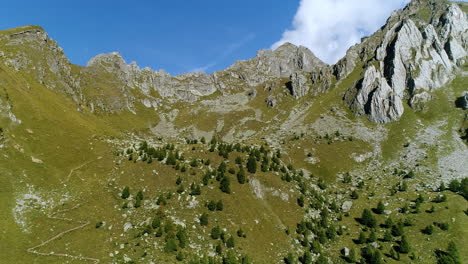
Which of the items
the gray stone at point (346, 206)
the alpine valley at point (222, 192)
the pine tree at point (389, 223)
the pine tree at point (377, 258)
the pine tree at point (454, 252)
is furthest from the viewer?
the gray stone at point (346, 206)

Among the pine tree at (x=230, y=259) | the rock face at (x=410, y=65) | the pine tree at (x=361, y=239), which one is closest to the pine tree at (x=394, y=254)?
the pine tree at (x=361, y=239)

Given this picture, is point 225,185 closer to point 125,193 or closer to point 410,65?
point 125,193

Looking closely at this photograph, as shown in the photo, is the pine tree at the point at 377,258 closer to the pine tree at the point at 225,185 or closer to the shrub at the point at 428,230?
the shrub at the point at 428,230

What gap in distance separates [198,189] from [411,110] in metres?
130

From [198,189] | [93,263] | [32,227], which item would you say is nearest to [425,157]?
[198,189]

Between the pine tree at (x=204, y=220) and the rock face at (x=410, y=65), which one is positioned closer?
the pine tree at (x=204, y=220)

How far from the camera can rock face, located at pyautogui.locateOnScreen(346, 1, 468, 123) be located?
146 m

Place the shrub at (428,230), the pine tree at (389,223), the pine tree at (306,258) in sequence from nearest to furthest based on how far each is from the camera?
the pine tree at (306,258) < the shrub at (428,230) < the pine tree at (389,223)

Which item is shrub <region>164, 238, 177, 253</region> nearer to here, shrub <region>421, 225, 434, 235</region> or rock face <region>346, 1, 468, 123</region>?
shrub <region>421, 225, 434, 235</region>

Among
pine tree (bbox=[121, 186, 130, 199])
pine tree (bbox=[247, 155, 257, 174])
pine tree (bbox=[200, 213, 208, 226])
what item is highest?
pine tree (bbox=[247, 155, 257, 174])

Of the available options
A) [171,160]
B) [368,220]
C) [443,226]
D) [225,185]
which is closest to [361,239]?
[368,220]

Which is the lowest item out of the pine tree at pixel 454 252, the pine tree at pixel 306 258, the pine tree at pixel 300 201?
Answer: the pine tree at pixel 454 252

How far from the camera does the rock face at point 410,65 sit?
5763 inches

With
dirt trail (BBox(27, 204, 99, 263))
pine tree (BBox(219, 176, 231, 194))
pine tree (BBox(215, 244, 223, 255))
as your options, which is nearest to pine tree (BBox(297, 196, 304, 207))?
pine tree (BBox(219, 176, 231, 194))
